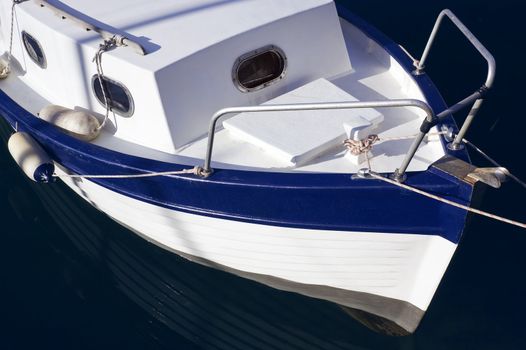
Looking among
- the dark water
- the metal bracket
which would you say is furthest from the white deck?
the dark water

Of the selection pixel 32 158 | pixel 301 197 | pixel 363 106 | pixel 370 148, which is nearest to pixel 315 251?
pixel 301 197

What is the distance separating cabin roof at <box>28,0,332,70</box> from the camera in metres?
6.01

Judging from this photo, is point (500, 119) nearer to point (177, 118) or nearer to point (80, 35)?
point (177, 118)

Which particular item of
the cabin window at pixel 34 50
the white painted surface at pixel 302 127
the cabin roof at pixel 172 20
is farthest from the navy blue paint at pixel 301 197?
the cabin window at pixel 34 50

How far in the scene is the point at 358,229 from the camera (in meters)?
5.45

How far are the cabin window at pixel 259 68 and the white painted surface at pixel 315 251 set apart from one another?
134 centimetres

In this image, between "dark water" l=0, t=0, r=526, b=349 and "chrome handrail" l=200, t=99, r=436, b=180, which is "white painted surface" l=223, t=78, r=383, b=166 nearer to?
"chrome handrail" l=200, t=99, r=436, b=180

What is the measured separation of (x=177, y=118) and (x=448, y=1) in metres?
6.01

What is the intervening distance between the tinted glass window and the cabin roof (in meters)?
0.28

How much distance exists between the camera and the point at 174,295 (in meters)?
6.94

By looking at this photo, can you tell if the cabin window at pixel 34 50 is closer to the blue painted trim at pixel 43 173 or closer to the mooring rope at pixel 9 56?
the mooring rope at pixel 9 56

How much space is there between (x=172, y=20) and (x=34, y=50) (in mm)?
1550

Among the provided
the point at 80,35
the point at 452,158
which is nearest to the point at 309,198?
the point at 452,158

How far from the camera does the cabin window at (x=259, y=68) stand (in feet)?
20.3
